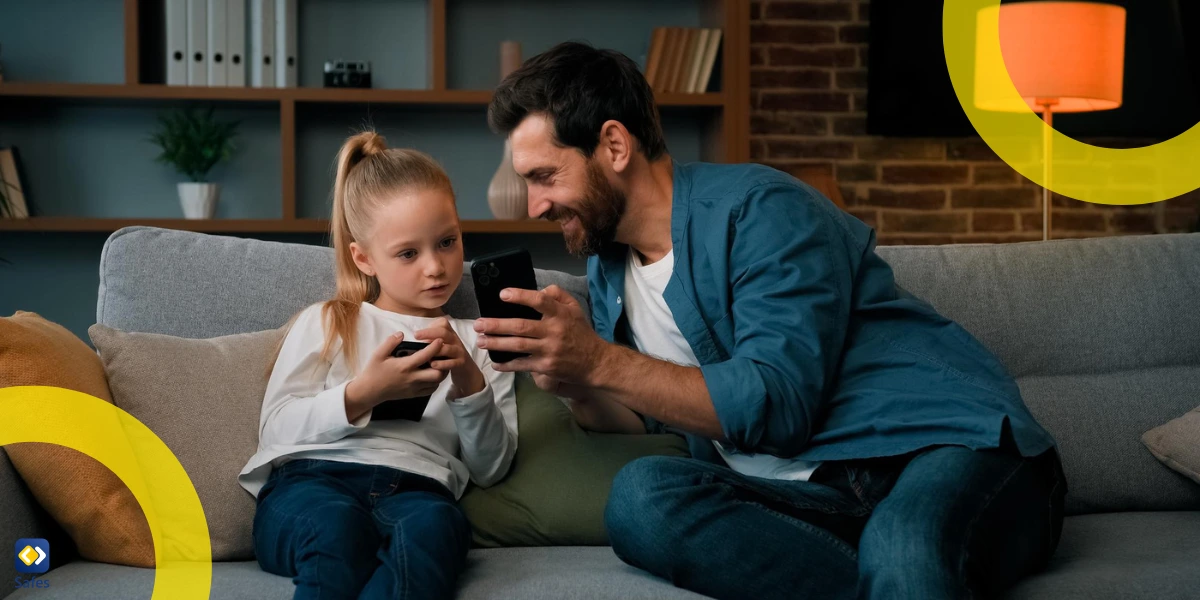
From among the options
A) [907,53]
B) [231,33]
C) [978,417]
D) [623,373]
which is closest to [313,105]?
[231,33]

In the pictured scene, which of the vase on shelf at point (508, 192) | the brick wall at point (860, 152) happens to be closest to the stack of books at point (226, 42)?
the vase on shelf at point (508, 192)

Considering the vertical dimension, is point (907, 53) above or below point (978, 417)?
above

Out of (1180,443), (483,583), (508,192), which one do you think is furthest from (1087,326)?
(508,192)

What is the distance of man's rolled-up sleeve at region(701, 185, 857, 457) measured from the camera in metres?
1.31

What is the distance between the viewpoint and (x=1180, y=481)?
1.76m

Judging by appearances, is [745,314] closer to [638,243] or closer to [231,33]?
[638,243]

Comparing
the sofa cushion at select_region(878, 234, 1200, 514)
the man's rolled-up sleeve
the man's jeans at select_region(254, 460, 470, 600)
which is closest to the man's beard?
the man's rolled-up sleeve

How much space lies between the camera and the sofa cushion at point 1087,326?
1806 millimetres

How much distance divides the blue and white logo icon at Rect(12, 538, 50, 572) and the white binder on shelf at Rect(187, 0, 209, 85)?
2.05m

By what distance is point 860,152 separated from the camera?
3684 mm

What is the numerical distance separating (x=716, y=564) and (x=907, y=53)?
9.15 ft

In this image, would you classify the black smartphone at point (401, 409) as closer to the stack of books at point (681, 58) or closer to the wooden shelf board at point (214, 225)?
the wooden shelf board at point (214, 225)

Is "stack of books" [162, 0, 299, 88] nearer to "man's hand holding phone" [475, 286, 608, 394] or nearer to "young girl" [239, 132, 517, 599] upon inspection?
"young girl" [239, 132, 517, 599]

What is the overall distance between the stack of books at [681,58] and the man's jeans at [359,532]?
6.77ft
